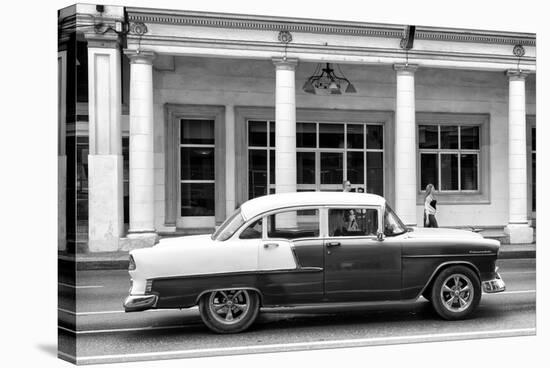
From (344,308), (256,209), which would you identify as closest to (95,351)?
(256,209)

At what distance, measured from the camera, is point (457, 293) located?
31.1 feet

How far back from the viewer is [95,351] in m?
8.34

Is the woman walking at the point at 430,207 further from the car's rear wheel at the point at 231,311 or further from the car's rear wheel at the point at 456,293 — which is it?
the car's rear wheel at the point at 231,311

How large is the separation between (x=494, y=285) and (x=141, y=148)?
16.0 ft

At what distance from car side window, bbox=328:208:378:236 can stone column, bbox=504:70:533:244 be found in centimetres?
269

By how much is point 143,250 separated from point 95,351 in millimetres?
1247

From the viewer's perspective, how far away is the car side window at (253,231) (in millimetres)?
8703

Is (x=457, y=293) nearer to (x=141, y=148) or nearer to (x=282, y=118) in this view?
(x=282, y=118)

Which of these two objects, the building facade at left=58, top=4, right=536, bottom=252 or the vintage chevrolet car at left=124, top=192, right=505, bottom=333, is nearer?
the vintage chevrolet car at left=124, top=192, right=505, bottom=333

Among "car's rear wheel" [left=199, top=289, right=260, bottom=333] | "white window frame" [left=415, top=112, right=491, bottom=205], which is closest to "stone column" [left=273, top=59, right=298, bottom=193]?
"car's rear wheel" [left=199, top=289, right=260, bottom=333]

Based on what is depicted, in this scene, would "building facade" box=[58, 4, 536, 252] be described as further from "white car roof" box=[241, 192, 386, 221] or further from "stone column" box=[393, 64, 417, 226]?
"white car roof" box=[241, 192, 386, 221]

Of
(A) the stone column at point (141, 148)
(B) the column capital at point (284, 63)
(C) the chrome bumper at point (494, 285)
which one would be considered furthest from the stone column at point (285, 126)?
(C) the chrome bumper at point (494, 285)

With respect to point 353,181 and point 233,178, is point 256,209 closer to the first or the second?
point 233,178

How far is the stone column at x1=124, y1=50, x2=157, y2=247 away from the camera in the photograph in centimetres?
927
